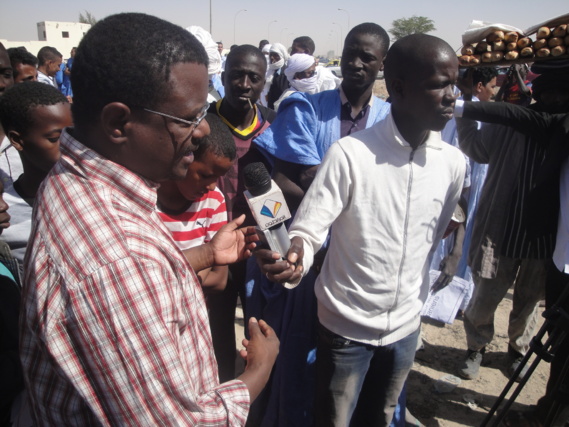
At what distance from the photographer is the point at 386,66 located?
1819mm

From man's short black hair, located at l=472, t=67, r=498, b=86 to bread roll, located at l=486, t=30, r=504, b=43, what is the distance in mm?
1518

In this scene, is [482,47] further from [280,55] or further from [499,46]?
[280,55]

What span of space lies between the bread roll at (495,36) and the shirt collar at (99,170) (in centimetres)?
231

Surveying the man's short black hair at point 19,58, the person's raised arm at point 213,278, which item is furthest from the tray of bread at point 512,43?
the man's short black hair at point 19,58

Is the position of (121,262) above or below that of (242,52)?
below

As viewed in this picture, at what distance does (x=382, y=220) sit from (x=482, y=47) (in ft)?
4.83

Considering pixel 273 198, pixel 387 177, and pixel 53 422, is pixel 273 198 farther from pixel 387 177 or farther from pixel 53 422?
pixel 53 422

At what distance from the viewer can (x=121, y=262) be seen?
77 centimetres

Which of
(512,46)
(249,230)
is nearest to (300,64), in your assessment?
(512,46)

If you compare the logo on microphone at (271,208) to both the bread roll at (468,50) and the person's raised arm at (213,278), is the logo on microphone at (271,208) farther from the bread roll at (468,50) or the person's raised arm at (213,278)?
the bread roll at (468,50)

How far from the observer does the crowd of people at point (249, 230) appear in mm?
797

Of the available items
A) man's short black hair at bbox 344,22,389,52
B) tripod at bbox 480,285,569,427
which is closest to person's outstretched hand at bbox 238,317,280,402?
tripod at bbox 480,285,569,427

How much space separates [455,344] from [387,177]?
2533 mm

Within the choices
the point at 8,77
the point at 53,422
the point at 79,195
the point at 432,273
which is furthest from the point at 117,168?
the point at 8,77
